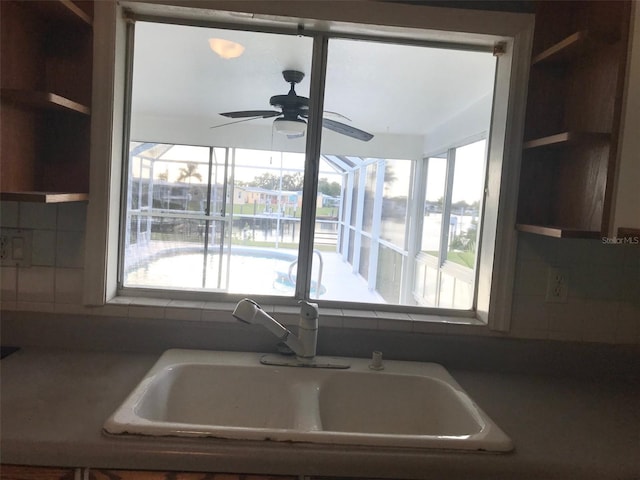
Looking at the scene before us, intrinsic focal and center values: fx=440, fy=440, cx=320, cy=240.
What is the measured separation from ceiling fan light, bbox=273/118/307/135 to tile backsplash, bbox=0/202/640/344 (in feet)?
4.11

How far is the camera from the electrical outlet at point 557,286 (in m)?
1.51

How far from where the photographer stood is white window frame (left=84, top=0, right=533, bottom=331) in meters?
1.40

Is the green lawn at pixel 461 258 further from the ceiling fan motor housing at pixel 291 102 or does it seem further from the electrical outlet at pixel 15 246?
the electrical outlet at pixel 15 246

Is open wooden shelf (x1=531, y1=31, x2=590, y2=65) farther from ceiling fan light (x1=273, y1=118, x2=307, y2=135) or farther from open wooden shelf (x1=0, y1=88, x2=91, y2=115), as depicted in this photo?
open wooden shelf (x1=0, y1=88, x2=91, y2=115)

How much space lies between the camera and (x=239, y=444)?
949 mm

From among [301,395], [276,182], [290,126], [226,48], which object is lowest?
[301,395]

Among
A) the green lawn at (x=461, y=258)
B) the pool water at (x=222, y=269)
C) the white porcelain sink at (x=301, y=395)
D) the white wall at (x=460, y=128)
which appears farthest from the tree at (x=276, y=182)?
the green lawn at (x=461, y=258)

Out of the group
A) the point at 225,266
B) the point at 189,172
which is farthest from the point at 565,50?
the point at 225,266

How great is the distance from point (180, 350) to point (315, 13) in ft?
3.89

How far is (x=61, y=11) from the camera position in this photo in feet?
4.15

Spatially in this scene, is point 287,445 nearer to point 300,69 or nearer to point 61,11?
point 61,11

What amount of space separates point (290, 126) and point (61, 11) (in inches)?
51.7

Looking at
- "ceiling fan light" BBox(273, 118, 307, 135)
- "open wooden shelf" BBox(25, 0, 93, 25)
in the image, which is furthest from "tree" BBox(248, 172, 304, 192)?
"open wooden shelf" BBox(25, 0, 93, 25)

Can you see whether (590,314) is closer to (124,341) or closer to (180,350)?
(180,350)
